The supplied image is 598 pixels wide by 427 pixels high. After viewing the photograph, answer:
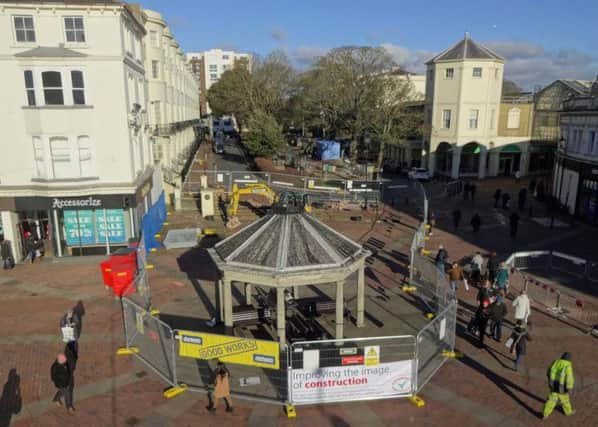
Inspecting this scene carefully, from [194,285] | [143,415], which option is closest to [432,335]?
[143,415]

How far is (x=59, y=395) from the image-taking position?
40.9 ft

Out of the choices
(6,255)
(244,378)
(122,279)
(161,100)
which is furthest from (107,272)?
(161,100)

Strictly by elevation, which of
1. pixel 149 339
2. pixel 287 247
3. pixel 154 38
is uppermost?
pixel 154 38

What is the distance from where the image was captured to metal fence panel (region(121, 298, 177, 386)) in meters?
13.7

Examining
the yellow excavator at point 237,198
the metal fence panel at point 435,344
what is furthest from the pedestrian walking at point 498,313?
the yellow excavator at point 237,198

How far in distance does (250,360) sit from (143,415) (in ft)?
9.59

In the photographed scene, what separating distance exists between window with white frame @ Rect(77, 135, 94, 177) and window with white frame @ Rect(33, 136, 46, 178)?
1708 millimetres

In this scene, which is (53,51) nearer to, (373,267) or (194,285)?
(194,285)

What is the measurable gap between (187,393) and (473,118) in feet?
151

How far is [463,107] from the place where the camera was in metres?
50.2

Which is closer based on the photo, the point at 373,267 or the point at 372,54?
the point at 373,267

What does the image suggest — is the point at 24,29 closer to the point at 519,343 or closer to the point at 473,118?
the point at 519,343

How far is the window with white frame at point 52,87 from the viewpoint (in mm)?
23391

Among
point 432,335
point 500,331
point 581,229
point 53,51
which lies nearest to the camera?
point 432,335
